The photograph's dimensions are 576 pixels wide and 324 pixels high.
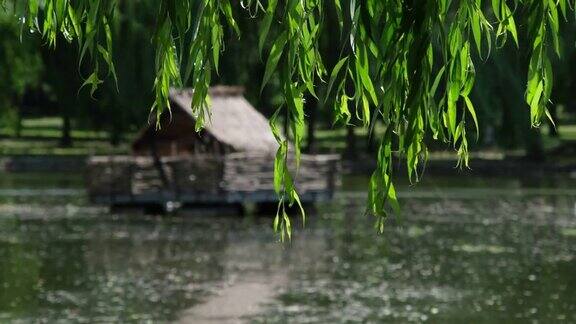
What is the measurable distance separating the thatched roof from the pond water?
2.16 meters

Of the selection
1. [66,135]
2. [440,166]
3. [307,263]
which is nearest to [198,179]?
[307,263]

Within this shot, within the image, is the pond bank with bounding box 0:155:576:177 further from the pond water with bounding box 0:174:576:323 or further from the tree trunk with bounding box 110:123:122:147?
the pond water with bounding box 0:174:576:323

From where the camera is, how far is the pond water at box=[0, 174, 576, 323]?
18891mm

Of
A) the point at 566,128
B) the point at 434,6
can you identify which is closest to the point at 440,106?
the point at 434,6

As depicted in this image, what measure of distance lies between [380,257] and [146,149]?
13.8 meters

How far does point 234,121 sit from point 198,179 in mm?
3006

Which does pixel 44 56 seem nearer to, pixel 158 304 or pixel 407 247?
pixel 407 247

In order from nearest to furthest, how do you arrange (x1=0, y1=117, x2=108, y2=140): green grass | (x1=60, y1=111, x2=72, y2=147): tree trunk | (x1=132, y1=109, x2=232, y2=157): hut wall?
→ 1. (x1=132, y1=109, x2=232, y2=157): hut wall
2. (x1=60, y1=111, x2=72, y2=147): tree trunk
3. (x1=0, y1=117, x2=108, y2=140): green grass

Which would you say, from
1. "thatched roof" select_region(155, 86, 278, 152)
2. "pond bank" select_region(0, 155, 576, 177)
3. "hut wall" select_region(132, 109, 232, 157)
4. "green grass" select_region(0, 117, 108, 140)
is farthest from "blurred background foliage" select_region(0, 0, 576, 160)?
"thatched roof" select_region(155, 86, 278, 152)

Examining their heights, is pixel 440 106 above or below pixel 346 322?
above

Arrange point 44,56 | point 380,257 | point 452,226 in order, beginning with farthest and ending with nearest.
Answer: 1. point 44,56
2. point 452,226
3. point 380,257

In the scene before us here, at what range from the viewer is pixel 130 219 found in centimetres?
3419

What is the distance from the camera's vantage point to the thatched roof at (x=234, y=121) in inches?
1436

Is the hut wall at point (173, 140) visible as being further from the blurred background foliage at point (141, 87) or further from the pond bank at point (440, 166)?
the pond bank at point (440, 166)
